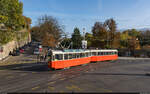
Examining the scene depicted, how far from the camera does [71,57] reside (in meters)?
19.1

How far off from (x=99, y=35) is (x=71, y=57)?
29.8 metres

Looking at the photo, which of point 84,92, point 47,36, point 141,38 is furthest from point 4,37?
point 141,38

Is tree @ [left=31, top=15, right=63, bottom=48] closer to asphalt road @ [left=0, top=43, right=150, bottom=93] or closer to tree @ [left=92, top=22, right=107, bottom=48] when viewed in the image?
tree @ [left=92, top=22, right=107, bottom=48]

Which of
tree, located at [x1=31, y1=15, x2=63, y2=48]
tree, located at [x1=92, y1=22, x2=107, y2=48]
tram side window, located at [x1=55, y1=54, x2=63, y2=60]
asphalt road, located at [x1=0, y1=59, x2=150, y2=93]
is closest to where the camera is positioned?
asphalt road, located at [x1=0, y1=59, x2=150, y2=93]

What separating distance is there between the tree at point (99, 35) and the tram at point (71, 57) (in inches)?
717

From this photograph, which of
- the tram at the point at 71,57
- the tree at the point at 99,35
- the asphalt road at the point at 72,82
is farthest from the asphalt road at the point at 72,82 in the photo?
the tree at the point at 99,35

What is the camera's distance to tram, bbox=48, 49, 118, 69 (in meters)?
16.5

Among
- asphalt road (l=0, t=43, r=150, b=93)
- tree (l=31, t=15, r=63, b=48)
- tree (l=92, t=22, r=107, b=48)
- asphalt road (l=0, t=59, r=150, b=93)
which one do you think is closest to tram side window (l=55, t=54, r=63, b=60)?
asphalt road (l=0, t=43, r=150, b=93)

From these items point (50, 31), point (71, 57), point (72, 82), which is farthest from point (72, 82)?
point (50, 31)

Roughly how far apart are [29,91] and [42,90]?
0.87 m

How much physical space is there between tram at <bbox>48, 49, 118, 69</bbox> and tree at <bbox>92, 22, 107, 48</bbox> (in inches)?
717

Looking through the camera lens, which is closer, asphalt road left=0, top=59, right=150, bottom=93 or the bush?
asphalt road left=0, top=59, right=150, bottom=93

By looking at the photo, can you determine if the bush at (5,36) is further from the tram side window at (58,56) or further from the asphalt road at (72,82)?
the tram side window at (58,56)

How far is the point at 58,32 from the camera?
135 ft
